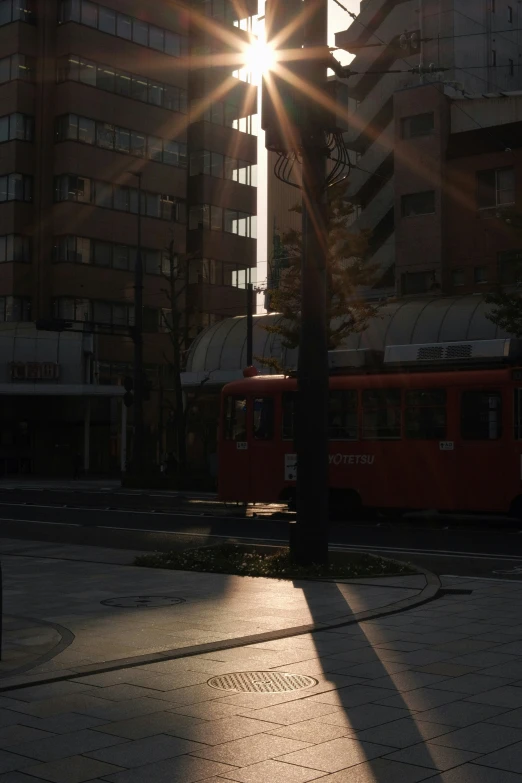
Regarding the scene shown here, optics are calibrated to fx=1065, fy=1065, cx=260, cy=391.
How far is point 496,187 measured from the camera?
4322 centimetres

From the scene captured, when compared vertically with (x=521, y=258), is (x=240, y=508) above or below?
below

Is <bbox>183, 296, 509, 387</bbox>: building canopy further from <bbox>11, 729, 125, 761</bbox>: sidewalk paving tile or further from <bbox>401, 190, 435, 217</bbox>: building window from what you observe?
<bbox>11, 729, 125, 761</bbox>: sidewalk paving tile

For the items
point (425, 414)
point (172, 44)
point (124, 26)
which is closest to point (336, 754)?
point (425, 414)

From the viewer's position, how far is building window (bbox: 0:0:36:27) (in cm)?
6122

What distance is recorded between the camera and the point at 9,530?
2231cm

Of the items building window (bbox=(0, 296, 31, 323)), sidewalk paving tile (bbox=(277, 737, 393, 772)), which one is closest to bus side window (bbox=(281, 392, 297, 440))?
sidewalk paving tile (bbox=(277, 737, 393, 772))

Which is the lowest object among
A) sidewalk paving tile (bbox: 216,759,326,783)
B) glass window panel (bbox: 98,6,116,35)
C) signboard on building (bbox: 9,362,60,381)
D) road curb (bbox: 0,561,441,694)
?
sidewalk paving tile (bbox: 216,759,326,783)

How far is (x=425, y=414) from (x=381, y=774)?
18301mm

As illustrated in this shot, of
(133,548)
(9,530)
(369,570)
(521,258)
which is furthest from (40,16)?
(369,570)

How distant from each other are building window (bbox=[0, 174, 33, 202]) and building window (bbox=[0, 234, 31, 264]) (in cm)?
224

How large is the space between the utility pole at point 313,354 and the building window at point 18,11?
171ft

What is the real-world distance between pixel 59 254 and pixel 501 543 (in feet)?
151

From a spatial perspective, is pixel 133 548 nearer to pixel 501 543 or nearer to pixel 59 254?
pixel 501 543

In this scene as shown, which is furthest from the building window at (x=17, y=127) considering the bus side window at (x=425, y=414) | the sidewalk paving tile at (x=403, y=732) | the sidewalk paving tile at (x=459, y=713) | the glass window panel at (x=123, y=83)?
the sidewalk paving tile at (x=403, y=732)
